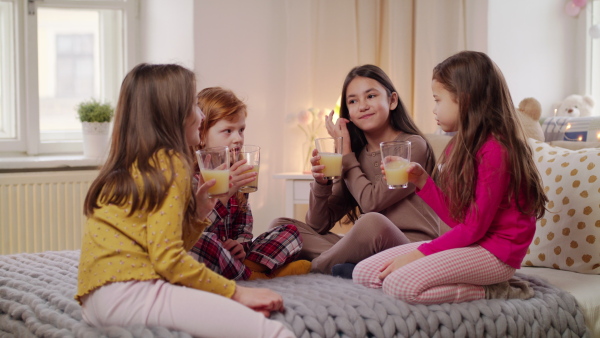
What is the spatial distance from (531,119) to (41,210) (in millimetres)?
2555

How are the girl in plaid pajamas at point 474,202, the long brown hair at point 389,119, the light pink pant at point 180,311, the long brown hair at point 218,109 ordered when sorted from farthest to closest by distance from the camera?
the long brown hair at point 389,119, the long brown hair at point 218,109, the girl in plaid pajamas at point 474,202, the light pink pant at point 180,311

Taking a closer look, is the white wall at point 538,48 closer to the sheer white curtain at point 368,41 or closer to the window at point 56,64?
the sheer white curtain at point 368,41

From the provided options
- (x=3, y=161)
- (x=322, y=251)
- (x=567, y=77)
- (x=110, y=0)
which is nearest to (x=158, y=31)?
(x=110, y=0)

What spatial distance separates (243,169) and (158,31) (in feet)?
7.83

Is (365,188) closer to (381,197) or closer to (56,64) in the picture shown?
(381,197)

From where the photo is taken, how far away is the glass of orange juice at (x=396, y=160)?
1772 millimetres

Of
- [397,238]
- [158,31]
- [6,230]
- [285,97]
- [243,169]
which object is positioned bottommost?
[6,230]

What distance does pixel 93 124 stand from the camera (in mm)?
3793

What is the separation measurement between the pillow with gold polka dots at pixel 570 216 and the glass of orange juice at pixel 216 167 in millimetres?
1037

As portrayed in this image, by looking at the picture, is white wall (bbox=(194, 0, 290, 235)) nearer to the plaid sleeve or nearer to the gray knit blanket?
the plaid sleeve

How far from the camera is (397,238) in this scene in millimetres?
2029

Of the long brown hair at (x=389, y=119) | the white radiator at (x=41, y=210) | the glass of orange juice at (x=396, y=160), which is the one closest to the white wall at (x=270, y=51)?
the white radiator at (x=41, y=210)

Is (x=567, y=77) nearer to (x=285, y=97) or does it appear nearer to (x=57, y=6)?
(x=285, y=97)

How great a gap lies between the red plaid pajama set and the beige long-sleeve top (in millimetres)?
257
